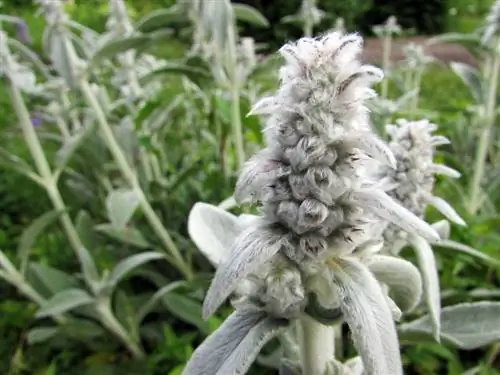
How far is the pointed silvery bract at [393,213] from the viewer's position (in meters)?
0.64

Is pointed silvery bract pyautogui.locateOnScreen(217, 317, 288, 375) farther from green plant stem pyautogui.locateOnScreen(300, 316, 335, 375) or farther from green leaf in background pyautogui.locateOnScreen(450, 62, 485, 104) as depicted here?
green leaf in background pyautogui.locateOnScreen(450, 62, 485, 104)

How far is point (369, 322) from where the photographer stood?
0.62 m

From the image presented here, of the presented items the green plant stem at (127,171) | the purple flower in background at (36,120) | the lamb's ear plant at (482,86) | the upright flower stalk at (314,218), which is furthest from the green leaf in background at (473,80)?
the purple flower in background at (36,120)

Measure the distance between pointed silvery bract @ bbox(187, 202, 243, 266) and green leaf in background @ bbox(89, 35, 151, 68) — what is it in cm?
76

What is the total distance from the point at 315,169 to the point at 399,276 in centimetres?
25

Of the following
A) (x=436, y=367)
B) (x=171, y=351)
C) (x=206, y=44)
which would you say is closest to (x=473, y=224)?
(x=436, y=367)

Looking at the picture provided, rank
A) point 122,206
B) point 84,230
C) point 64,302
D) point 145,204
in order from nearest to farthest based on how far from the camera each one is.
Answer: point 64,302 < point 122,206 < point 145,204 < point 84,230

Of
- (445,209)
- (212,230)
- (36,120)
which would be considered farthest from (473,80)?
(36,120)

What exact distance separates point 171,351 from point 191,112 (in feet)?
3.59

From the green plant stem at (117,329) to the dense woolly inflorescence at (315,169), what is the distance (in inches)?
40.0

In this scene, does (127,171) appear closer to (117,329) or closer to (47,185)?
(47,185)

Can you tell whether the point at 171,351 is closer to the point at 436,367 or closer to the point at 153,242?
the point at 153,242

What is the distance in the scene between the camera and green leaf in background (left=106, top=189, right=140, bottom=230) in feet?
4.92

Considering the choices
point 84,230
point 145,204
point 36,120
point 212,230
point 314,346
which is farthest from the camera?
point 36,120
